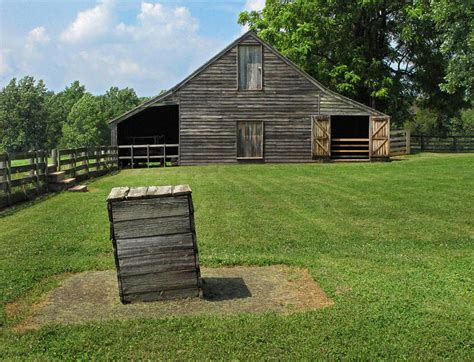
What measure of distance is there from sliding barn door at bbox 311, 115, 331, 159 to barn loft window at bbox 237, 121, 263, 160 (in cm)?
286

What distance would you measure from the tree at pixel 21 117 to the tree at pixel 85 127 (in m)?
5.02

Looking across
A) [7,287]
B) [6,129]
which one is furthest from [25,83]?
[7,287]

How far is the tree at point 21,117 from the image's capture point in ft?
309

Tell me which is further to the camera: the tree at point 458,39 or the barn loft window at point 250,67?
the barn loft window at point 250,67

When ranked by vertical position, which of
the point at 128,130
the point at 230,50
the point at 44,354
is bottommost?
the point at 44,354

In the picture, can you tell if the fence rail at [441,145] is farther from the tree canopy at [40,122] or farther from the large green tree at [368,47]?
the tree canopy at [40,122]

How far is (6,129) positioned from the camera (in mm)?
94688

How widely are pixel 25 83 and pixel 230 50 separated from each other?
82432 mm

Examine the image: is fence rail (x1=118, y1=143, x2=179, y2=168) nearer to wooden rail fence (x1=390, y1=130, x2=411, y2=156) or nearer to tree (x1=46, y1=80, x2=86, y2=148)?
wooden rail fence (x1=390, y1=130, x2=411, y2=156)

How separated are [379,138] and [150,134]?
46.8ft

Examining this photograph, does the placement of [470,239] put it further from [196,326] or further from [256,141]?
[256,141]

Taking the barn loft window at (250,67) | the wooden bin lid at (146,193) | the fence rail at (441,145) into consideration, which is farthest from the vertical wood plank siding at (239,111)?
the wooden bin lid at (146,193)

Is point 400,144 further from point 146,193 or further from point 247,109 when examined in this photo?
point 146,193

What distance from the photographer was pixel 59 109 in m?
114
